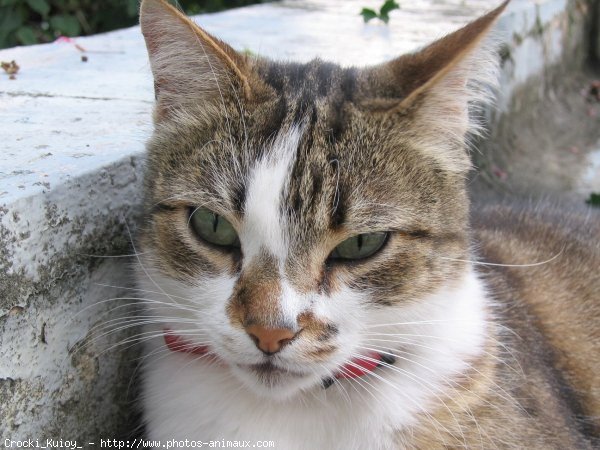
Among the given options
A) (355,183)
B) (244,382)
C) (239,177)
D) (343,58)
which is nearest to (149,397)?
(244,382)

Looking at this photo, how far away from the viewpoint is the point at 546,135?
539cm

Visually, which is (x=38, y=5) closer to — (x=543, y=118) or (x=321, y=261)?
(x=321, y=261)

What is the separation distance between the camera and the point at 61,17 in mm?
4465

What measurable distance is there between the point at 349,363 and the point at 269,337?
0.83ft

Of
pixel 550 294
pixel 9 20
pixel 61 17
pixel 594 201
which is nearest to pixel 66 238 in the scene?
pixel 550 294

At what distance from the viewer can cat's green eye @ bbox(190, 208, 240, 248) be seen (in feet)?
5.49

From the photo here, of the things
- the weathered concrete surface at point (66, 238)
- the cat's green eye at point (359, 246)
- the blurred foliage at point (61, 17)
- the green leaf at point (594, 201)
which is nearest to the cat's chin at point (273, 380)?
the cat's green eye at point (359, 246)

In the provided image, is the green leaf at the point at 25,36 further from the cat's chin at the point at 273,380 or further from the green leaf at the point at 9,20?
the cat's chin at the point at 273,380

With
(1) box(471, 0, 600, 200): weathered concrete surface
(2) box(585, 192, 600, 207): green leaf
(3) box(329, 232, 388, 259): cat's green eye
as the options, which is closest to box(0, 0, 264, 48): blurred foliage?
(1) box(471, 0, 600, 200): weathered concrete surface

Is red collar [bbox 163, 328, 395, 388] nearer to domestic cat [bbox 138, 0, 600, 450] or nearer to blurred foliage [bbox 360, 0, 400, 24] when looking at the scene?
domestic cat [bbox 138, 0, 600, 450]

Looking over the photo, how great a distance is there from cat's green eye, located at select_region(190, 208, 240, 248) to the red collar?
275mm

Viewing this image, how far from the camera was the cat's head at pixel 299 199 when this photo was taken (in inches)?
62.4

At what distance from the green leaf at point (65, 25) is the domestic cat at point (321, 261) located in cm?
272

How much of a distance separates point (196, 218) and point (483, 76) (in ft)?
2.65
